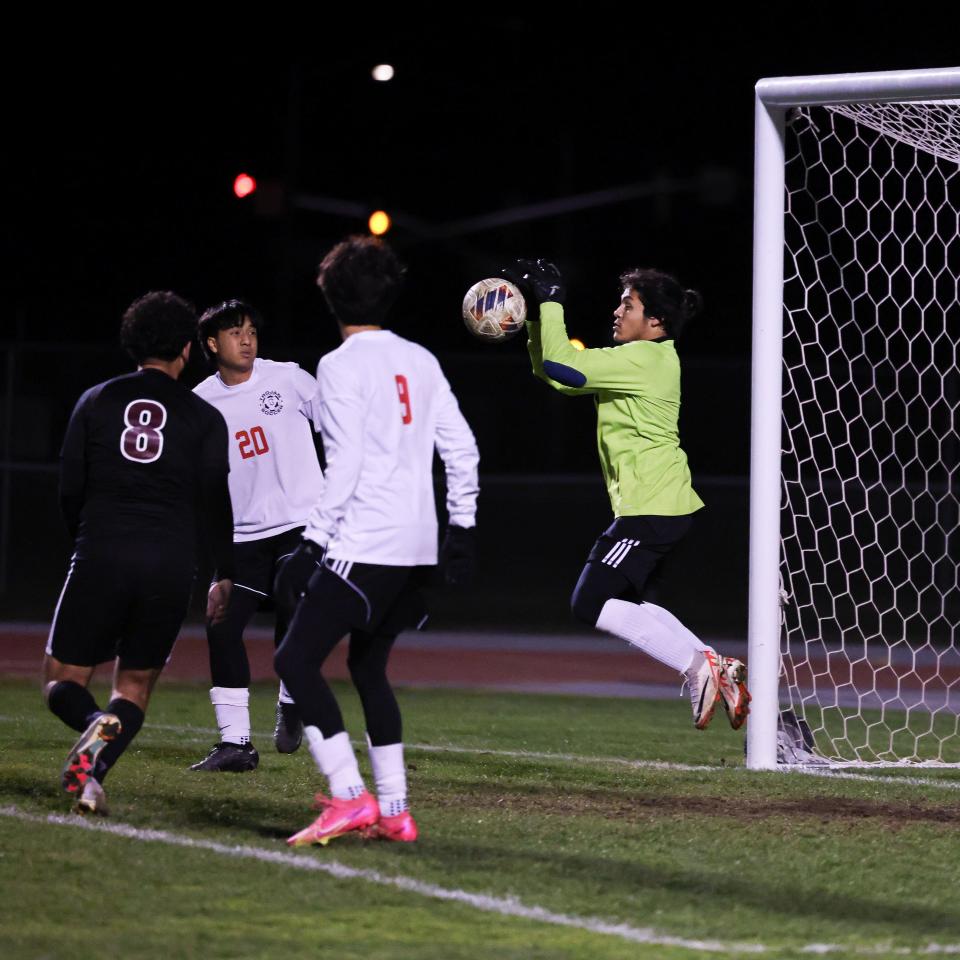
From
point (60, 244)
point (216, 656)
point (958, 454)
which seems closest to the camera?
point (216, 656)

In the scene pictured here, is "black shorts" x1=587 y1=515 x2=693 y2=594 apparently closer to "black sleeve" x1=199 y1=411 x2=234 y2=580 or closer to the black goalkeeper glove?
the black goalkeeper glove

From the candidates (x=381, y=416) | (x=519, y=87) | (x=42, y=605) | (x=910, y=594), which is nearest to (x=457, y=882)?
(x=381, y=416)

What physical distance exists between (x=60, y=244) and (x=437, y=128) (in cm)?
1295

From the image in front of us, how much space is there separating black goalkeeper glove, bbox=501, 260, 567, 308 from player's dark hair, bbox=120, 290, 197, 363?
164 cm

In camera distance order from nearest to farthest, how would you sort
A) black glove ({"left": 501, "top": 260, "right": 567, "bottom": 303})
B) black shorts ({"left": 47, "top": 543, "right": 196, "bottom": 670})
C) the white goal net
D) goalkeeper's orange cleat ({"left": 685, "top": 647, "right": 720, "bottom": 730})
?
1. black shorts ({"left": 47, "top": 543, "right": 196, "bottom": 670})
2. black glove ({"left": 501, "top": 260, "right": 567, "bottom": 303})
3. goalkeeper's orange cleat ({"left": 685, "top": 647, "right": 720, "bottom": 730})
4. the white goal net

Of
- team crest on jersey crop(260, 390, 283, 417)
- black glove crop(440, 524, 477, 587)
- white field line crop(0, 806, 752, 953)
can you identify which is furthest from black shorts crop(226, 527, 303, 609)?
black glove crop(440, 524, 477, 587)

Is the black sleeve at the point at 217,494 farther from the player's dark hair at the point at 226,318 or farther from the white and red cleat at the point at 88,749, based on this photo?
the player's dark hair at the point at 226,318

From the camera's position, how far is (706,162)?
48.7 meters

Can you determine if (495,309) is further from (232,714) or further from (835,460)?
(835,460)

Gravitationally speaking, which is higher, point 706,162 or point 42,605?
point 706,162

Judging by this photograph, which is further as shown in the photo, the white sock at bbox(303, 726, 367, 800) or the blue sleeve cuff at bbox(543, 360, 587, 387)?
the blue sleeve cuff at bbox(543, 360, 587, 387)

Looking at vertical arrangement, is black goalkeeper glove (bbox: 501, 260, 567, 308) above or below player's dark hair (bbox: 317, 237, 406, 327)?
above

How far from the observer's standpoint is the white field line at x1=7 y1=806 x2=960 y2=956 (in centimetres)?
406

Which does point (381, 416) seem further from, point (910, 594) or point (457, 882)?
point (910, 594)
